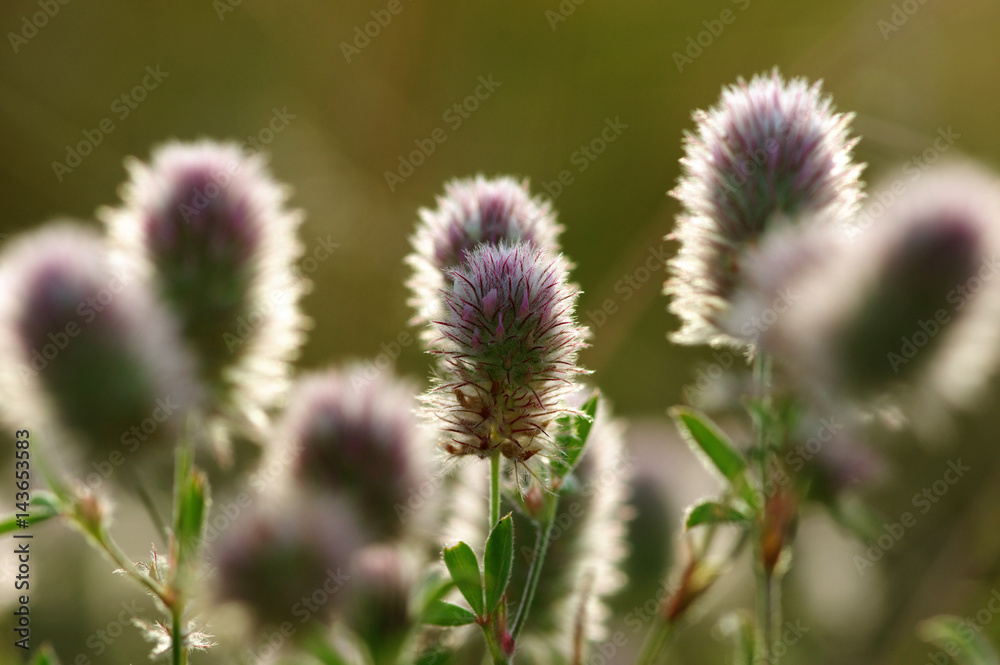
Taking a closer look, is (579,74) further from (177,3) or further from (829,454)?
(829,454)

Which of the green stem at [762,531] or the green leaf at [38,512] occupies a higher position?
the green leaf at [38,512]

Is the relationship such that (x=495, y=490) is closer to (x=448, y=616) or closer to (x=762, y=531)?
(x=448, y=616)

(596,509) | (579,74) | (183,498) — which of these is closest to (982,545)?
(596,509)

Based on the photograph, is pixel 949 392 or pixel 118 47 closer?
pixel 949 392

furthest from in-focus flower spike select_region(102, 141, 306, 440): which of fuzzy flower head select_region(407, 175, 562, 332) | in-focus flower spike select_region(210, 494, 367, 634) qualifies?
fuzzy flower head select_region(407, 175, 562, 332)

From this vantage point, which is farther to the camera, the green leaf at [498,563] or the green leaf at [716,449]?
the green leaf at [716,449]

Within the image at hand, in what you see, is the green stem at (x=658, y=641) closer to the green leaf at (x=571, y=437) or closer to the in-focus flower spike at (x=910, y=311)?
the green leaf at (x=571, y=437)

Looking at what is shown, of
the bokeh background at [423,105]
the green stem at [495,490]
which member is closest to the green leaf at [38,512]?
the green stem at [495,490]
